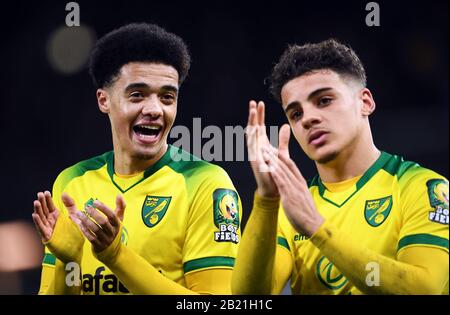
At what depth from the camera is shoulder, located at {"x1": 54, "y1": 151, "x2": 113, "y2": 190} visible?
13.0 ft

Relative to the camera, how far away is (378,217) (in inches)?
134

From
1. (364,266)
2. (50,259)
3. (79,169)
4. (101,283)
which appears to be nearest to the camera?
(364,266)

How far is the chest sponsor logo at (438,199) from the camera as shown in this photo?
3.25m

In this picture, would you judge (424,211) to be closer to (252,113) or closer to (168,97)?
(252,113)

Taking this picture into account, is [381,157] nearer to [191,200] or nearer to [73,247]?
[191,200]

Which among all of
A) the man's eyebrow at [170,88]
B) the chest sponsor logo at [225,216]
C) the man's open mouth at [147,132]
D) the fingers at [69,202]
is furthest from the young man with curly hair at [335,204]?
the fingers at [69,202]

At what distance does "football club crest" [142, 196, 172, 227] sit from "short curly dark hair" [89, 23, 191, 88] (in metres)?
0.63

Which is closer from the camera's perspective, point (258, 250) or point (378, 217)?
point (258, 250)

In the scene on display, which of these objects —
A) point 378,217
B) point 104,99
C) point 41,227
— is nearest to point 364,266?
point 378,217

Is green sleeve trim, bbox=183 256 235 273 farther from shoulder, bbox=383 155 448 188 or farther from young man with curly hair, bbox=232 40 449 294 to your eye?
shoulder, bbox=383 155 448 188

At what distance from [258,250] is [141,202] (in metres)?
0.82

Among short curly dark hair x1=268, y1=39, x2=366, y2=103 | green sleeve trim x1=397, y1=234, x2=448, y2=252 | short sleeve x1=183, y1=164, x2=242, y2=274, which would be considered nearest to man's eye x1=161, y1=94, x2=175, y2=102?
short sleeve x1=183, y1=164, x2=242, y2=274

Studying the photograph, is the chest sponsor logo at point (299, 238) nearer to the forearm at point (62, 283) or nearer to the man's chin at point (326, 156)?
the man's chin at point (326, 156)
